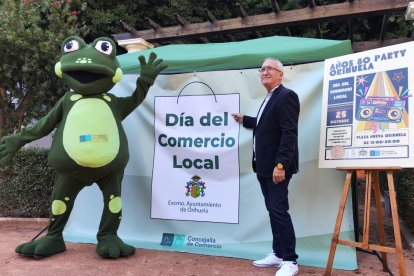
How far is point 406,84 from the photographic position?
3.17m

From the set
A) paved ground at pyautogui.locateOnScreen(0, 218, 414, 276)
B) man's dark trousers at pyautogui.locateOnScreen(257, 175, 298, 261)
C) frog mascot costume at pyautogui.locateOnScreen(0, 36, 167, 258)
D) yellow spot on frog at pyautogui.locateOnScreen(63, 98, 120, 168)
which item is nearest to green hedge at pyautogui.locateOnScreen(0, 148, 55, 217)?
paved ground at pyautogui.locateOnScreen(0, 218, 414, 276)

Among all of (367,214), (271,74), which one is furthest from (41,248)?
(367,214)

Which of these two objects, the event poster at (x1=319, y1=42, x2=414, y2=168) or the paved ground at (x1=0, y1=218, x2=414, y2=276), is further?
the paved ground at (x1=0, y1=218, x2=414, y2=276)

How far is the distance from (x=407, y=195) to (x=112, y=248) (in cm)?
350

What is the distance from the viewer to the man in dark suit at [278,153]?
329 cm

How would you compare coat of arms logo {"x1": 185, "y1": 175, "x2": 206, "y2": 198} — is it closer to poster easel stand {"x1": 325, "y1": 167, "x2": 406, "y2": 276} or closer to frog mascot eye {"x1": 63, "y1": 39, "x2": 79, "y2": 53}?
poster easel stand {"x1": 325, "y1": 167, "x2": 406, "y2": 276}

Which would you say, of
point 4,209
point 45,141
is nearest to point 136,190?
point 4,209

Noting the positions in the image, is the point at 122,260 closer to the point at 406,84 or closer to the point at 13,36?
the point at 406,84

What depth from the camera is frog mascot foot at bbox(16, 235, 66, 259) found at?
12.6 ft

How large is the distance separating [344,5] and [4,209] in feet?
19.7

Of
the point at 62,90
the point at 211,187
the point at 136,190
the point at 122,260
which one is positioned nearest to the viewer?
the point at 122,260

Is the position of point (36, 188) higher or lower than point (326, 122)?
lower

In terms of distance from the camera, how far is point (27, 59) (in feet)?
19.2

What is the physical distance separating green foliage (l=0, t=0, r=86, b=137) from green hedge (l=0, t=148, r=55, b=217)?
2.98ft
